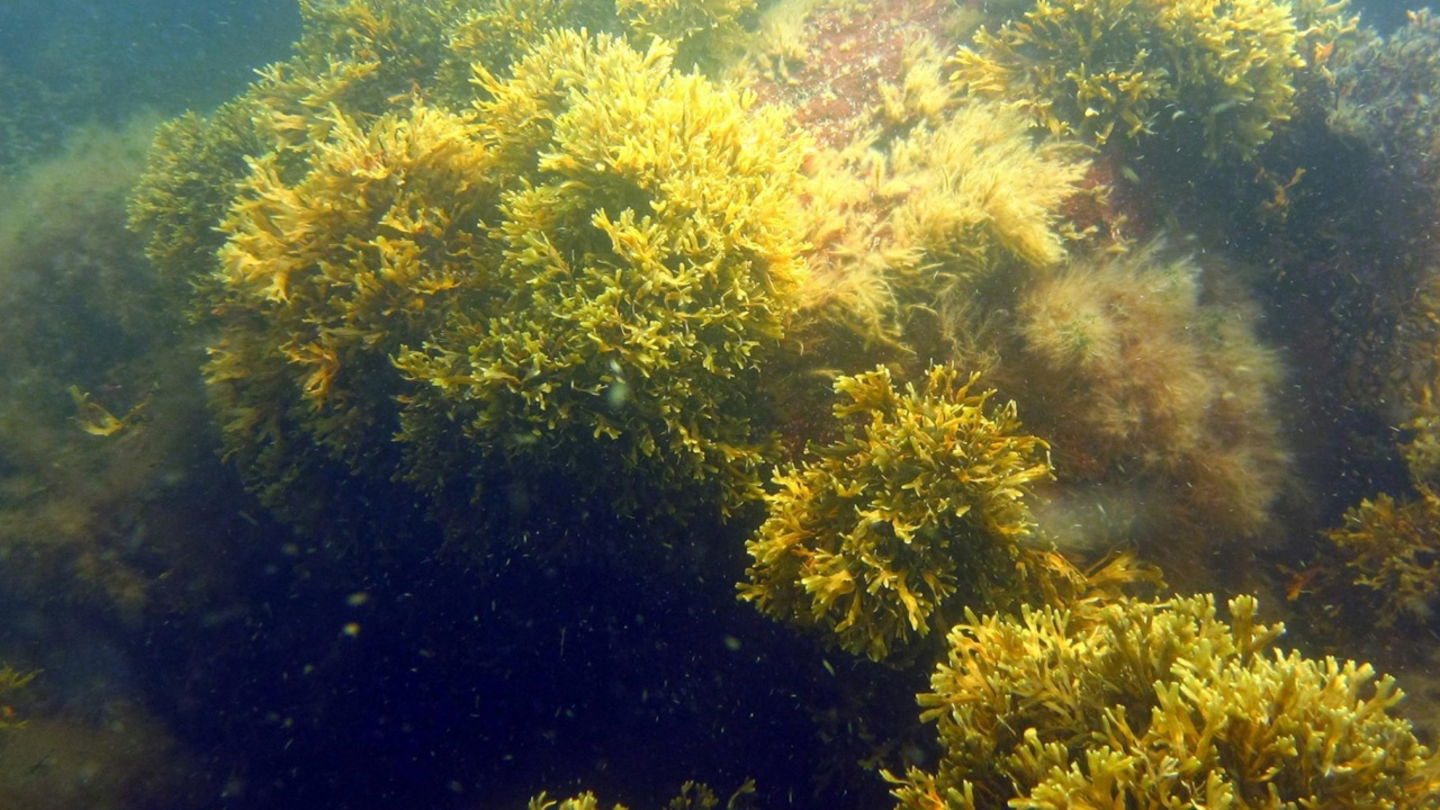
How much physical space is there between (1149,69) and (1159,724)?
4.48 metres

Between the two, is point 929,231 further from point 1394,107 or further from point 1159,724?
point 1394,107

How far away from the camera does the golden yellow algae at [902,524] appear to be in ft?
11.5

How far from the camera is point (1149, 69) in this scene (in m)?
4.88

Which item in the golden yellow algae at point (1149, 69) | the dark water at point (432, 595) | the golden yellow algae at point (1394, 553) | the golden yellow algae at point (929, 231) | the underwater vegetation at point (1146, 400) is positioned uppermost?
the golden yellow algae at point (1149, 69)

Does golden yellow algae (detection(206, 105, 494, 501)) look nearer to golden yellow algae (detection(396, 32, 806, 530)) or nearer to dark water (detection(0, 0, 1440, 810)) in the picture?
golden yellow algae (detection(396, 32, 806, 530))

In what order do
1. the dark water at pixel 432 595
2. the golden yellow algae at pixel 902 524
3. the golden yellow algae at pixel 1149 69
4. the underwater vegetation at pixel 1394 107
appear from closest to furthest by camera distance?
1. the golden yellow algae at pixel 902 524
2. the dark water at pixel 432 595
3. the golden yellow algae at pixel 1149 69
4. the underwater vegetation at pixel 1394 107

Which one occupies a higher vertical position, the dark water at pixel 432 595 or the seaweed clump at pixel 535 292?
the seaweed clump at pixel 535 292

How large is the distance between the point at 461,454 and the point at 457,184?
191cm

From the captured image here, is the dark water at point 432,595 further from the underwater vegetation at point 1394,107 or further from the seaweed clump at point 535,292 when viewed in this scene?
the seaweed clump at point 535,292

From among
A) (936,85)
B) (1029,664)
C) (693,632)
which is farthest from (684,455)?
(936,85)

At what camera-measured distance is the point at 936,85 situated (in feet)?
16.5

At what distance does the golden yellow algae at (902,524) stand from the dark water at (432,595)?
0.59 meters

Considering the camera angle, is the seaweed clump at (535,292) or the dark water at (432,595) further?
the dark water at (432,595)

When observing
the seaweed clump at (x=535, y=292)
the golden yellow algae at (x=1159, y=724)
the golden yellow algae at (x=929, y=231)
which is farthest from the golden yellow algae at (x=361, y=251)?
the golden yellow algae at (x=1159, y=724)
